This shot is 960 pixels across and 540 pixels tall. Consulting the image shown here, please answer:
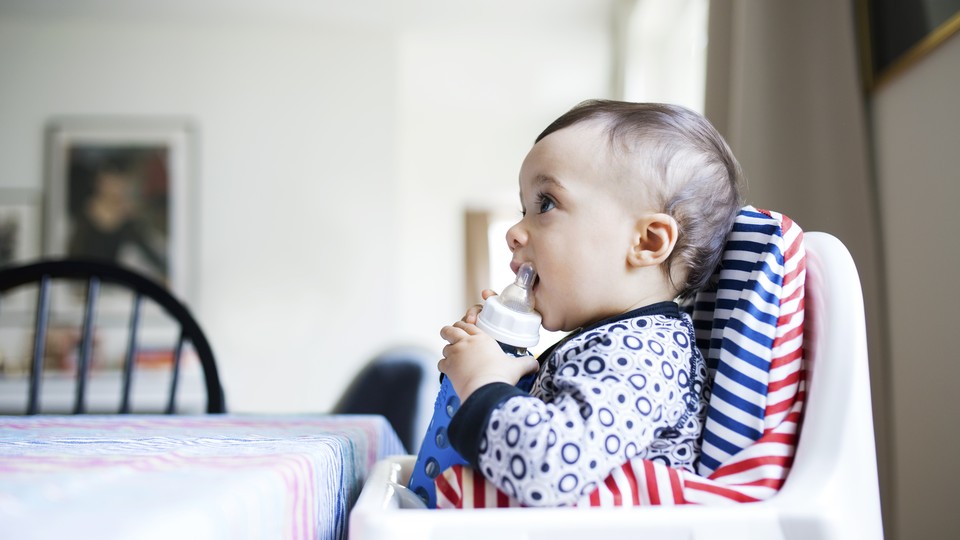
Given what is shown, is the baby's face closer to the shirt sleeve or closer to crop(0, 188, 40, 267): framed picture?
the shirt sleeve

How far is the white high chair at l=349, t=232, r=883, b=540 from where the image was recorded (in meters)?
0.43

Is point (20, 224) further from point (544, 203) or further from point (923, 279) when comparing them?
point (923, 279)

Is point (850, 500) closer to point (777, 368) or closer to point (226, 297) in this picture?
point (777, 368)

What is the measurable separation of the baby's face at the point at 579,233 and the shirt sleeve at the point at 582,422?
113 millimetres

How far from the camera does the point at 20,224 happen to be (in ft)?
12.2

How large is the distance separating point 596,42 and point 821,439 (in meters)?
3.81

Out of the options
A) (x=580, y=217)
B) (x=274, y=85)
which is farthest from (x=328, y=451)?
(x=274, y=85)

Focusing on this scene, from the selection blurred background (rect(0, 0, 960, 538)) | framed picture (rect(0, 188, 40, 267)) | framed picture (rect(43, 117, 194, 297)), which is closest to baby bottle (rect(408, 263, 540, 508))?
blurred background (rect(0, 0, 960, 538))

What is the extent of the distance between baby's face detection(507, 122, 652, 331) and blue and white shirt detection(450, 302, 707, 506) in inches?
2.8

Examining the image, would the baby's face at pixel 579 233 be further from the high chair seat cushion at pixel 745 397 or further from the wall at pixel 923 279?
the wall at pixel 923 279

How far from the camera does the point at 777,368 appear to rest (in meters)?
0.58

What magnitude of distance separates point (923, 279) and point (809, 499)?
0.73 meters

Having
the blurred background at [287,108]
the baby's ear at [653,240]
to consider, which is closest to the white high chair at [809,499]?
the baby's ear at [653,240]

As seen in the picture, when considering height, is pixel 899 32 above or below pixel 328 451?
above
